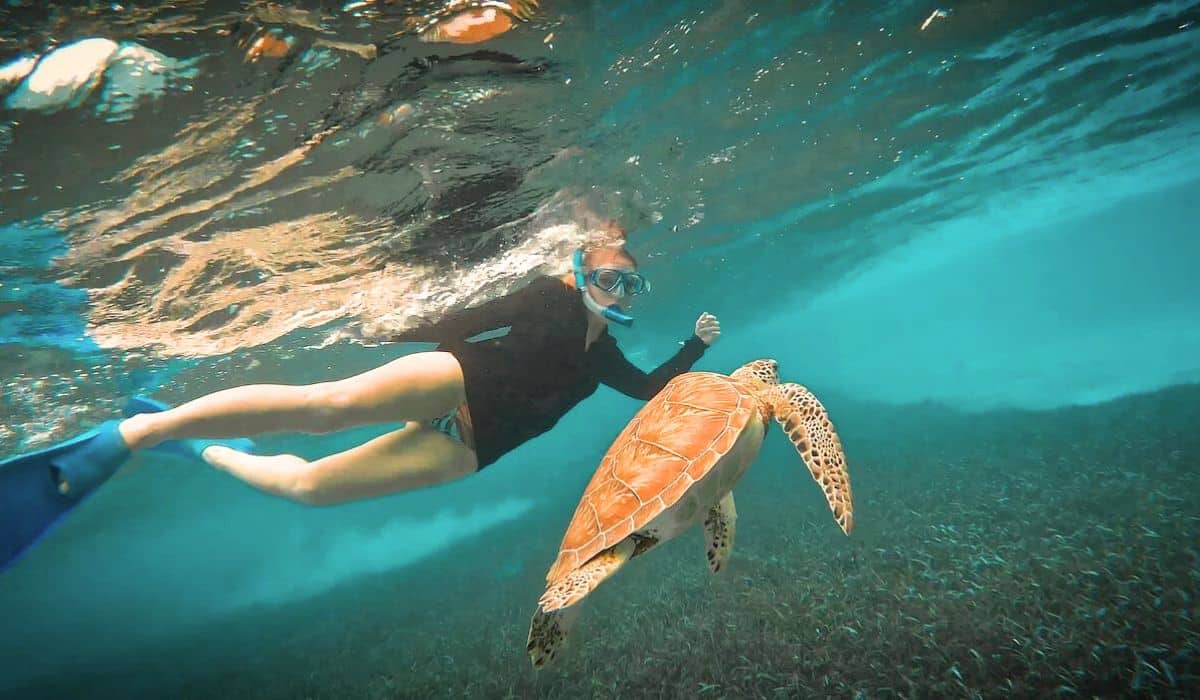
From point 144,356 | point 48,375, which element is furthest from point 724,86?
point 48,375

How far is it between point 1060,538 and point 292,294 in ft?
50.7

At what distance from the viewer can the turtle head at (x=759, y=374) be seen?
4485 mm

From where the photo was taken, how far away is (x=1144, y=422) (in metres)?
15.0

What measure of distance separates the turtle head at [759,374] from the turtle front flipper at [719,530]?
1.04 m

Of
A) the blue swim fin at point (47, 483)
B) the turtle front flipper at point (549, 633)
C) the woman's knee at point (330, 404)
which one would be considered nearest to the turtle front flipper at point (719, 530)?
the turtle front flipper at point (549, 633)

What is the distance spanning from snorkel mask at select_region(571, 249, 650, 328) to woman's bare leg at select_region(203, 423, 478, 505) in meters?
1.94

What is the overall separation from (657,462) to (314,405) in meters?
2.65

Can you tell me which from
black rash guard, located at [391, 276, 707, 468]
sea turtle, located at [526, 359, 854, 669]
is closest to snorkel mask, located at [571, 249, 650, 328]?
black rash guard, located at [391, 276, 707, 468]

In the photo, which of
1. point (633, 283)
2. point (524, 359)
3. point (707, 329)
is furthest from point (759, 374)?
point (524, 359)

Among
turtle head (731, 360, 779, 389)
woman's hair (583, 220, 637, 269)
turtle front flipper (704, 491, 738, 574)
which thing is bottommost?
turtle front flipper (704, 491, 738, 574)

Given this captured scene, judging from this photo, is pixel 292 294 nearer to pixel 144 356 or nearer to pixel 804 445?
pixel 144 356

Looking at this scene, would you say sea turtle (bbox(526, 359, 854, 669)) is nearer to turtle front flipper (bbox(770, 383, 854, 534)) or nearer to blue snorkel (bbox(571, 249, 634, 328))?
turtle front flipper (bbox(770, 383, 854, 534))

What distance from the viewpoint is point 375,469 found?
14.9ft

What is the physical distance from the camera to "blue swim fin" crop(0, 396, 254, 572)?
12.7 ft
